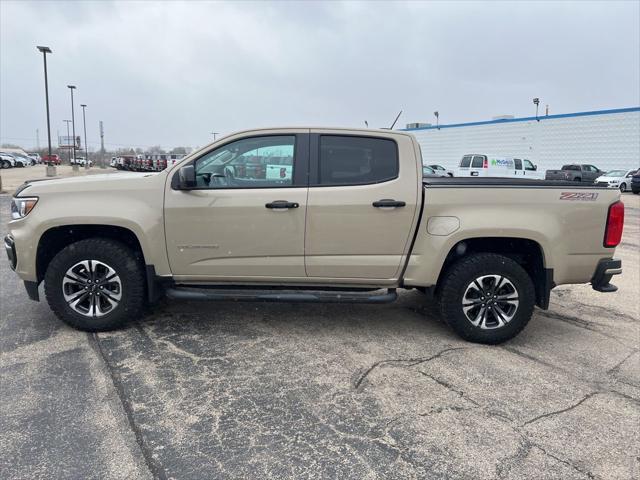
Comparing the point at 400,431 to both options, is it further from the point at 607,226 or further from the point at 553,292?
the point at 553,292

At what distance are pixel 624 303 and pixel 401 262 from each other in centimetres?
330

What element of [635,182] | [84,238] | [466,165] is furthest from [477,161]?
[84,238]

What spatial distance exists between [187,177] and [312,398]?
2043mm

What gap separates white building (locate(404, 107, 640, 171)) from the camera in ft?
102

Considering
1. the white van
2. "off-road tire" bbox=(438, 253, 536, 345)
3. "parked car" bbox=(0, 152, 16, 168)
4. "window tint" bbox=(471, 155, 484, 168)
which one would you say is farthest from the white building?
"parked car" bbox=(0, 152, 16, 168)

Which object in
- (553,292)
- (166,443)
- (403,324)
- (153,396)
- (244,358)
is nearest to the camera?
(166,443)

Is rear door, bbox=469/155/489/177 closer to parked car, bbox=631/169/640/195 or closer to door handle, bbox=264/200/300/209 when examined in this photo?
parked car, bbox=631/169/640/195

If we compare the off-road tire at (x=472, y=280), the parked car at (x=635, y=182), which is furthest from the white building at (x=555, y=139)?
the off-road tire at (x=472, y=280)

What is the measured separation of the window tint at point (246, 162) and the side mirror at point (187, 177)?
0.48 feet

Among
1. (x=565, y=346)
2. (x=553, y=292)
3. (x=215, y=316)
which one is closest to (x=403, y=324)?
(x=565, y=346)

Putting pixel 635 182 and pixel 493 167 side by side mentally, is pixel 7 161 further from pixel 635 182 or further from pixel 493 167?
pixel 635 182

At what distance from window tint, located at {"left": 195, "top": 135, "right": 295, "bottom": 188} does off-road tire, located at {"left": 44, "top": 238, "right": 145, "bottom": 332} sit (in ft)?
3.20

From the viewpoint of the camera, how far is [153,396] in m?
3.35

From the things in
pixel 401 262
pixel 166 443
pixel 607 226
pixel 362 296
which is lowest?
pixel 166 443
